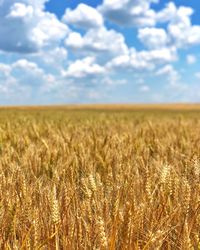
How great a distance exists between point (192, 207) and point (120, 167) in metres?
0.96

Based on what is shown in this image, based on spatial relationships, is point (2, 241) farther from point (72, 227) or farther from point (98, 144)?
point (98, 144)

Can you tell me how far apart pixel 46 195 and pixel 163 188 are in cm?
63

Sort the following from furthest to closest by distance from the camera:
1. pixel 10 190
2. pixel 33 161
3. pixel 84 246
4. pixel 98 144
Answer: pixel 98 144 < pixel 33 161 < pixel 10 190 < pixel 84 246

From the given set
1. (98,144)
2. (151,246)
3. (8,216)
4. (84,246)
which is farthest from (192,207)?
(98,144)

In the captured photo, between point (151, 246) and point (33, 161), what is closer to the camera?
point (151, 246)

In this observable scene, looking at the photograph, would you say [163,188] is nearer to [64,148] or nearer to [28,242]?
[28,242]

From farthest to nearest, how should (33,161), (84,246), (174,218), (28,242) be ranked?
(33,161)
(174,218)
(84,246)
(28,242)

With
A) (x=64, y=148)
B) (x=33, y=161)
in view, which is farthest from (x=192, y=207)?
(x=64, y=148)

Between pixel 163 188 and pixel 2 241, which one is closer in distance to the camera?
pixel 2 241

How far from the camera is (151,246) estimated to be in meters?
1.75

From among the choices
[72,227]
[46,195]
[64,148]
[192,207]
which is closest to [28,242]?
[72,227]

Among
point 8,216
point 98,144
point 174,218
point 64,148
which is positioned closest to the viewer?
point 8,216

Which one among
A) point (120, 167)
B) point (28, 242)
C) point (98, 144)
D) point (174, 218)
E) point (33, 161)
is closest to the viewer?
point (28, 242)

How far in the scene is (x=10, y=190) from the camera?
2.33 meters
